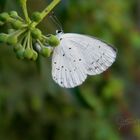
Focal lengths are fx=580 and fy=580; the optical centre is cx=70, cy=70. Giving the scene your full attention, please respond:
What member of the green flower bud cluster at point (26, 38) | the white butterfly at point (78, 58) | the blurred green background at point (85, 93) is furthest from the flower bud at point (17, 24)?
the blurred green background at point (85, 93)

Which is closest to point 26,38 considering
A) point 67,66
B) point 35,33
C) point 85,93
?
point 35,33

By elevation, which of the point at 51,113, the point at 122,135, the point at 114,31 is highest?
the point at 114,31

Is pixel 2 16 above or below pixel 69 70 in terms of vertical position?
above

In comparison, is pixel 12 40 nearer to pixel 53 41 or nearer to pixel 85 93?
pixel 53 41

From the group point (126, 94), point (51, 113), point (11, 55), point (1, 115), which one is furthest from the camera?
point (126, 94)

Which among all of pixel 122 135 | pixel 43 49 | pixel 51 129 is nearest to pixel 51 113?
pixel 51 129

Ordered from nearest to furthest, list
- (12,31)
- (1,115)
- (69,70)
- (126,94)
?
(12,31) < (69,70) < (1,115) < (126,94)

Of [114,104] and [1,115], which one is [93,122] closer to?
[114,104]
